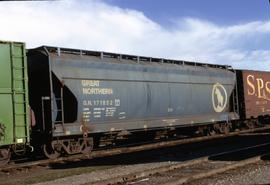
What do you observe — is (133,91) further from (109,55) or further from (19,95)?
(19,95)

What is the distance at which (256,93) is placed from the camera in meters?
25.9

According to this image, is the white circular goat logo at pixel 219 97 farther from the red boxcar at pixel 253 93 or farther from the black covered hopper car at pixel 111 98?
the red boxcar at pixel 253 93

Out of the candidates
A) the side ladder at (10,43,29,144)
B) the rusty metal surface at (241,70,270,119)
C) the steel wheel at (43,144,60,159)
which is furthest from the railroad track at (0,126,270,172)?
the rusty metal surface at (241,70,270,119)

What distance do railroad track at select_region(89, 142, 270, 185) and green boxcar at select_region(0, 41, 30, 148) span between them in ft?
13.6

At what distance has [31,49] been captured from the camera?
14969 millimetres

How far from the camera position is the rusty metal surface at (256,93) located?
24859 mm

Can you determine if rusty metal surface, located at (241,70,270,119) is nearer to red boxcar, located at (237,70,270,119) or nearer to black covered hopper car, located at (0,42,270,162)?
red boxcar, located at (237,70,270,119)

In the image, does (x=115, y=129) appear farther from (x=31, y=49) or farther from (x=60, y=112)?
(x=31, y=49)

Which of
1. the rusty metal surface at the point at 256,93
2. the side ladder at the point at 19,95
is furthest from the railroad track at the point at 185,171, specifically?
the rusty metal surface at the point at 256,93

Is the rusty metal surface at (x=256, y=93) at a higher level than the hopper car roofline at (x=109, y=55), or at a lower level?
lower

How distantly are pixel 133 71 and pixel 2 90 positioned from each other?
18.9 feet

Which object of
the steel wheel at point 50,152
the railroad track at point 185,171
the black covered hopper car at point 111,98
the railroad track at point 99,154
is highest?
the black covered hopper car at point 111,98

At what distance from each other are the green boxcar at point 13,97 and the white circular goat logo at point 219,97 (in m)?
10.8

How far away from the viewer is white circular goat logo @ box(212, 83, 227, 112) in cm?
2189
